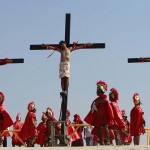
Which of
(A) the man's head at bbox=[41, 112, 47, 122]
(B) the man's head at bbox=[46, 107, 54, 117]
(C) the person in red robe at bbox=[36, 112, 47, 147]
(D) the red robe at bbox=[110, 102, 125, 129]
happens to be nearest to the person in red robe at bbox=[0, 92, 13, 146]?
(B) the man's head at bbox=[46, 107, 54, 117]

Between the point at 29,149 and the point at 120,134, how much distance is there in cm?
718

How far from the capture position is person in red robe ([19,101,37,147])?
21953 mm

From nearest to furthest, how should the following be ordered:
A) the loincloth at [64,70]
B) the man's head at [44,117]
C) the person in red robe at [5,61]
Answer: the loincloth at [64,70]
the person in red robe at [5,61]
the man's head at [44,117]

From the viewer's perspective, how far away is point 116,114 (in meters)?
18.6

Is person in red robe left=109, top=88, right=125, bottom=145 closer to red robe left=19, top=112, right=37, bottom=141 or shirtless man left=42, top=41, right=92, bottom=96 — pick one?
shirtless man left=42, top=41, right=92, bottom=96

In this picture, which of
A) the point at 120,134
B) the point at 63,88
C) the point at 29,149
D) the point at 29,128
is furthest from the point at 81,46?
the point at 29,149

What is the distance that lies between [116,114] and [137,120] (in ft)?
9.85

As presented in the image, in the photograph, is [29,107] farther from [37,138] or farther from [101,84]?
[101,84]

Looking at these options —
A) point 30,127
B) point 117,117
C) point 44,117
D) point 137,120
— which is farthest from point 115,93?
point 44,117

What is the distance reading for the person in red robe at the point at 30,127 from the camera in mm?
21953

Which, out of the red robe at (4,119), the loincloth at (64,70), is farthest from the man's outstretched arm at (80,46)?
the red robe at (4,119)

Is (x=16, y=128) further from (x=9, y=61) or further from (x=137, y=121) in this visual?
(x=9, y=61)

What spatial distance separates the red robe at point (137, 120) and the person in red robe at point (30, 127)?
335cm

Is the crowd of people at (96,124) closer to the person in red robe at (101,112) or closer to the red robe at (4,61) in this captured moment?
the person in red robe at (101,112)
